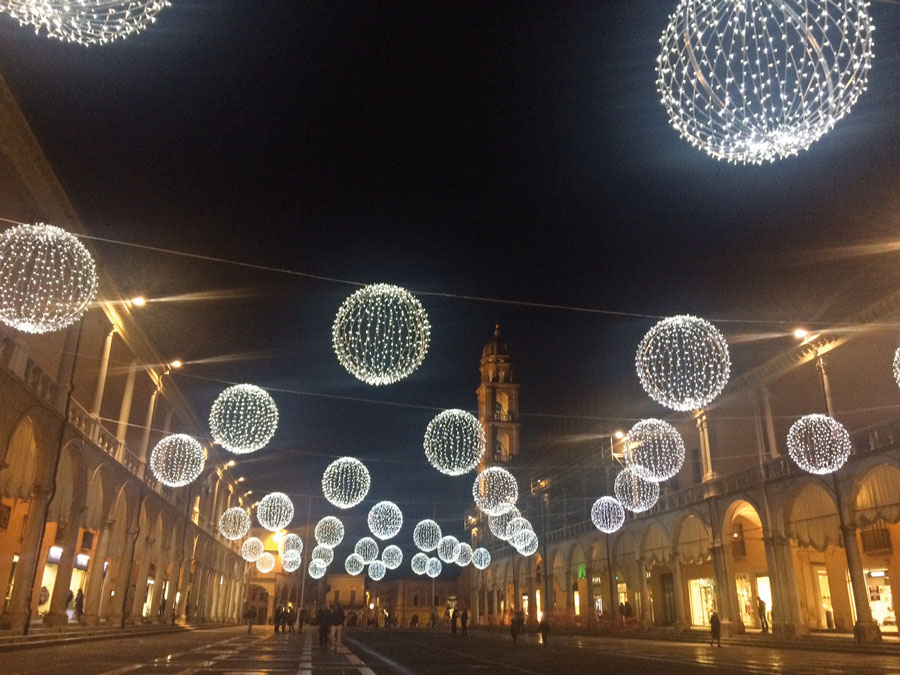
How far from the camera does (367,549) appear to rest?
41875 millimetres

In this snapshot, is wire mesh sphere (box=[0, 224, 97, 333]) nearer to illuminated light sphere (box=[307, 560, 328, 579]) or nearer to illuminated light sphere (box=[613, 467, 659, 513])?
illuminated light sphere (box=[613, 467, 659, 513])

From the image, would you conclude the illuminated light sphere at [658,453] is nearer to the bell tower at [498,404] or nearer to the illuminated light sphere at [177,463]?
the illuminated light sphere at [177,463]

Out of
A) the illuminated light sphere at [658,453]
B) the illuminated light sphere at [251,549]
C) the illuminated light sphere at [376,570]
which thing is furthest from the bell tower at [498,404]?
the illuminated light sphere at [658,453]

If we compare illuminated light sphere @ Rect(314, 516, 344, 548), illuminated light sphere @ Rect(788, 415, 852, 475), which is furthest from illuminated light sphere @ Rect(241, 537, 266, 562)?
illuminated light sphere @ Rect(788, 415, 852, 475)

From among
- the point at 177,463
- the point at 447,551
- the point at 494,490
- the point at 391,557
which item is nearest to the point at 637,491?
the point at 494,490

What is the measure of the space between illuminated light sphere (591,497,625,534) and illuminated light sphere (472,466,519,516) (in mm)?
5392

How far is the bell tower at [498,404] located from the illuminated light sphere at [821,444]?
175ft

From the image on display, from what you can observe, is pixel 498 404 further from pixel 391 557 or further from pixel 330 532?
pixel 330 532

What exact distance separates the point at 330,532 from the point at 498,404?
45600 millimetres

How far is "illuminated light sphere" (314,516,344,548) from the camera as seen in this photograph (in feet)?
102

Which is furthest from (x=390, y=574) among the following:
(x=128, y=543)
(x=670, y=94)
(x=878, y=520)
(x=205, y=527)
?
(x=670, y=94)

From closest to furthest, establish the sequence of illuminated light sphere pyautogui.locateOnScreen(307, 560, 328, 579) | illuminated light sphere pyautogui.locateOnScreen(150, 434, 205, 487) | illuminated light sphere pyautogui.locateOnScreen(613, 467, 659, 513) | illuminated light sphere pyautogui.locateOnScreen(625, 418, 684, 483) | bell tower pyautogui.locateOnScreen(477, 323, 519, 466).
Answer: illuminated light sphere pyautogui.locateOnScreen(625, 418, 684, 483) < illuminated light sphere pyautogui.locateOnScreen(150, 434, 205, 487) < illuminated light sphere pyautogui.locateOnScreen(613, 467, 659, 513) < illuminated light sphere pyautogui.locateOnScreen(307, 560, 328, 579) < bell tower pyautogui.locateOnScreen(477, 323, 519, 466)

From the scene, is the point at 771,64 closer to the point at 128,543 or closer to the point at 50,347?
the point at 50,347

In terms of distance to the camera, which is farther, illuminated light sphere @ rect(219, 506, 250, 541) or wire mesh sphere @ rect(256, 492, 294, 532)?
illuminated light sphere @ rect(219, 506, 250, 541)
